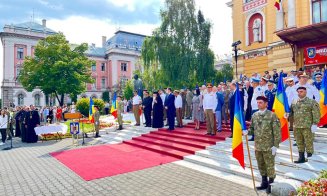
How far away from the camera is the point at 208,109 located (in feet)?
35.4

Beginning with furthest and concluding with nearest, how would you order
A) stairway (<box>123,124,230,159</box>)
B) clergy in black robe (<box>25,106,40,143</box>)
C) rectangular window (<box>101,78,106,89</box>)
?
rectangular window (<box>101,78,106,89</box>)
clergy in black robe (<box>25,106,40,143</box>)
stairway (<box>123,124,230,159</box>)

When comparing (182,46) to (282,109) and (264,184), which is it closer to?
(282,109)

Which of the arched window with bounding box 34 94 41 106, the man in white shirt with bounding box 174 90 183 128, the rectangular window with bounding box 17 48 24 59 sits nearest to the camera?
the man in white shirt with bounding box 174 90 183 128

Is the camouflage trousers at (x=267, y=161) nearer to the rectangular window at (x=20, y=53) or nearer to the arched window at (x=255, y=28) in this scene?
the arched window at (x=255, y=28)

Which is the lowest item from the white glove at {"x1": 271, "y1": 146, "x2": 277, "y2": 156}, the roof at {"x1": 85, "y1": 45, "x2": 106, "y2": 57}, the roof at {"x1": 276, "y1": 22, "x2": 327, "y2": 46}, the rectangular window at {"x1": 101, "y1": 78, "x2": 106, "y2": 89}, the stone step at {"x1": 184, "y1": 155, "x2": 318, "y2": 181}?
the stone step at {"x1": 184, "y1": 155, "x2": 318, "y2": 181}

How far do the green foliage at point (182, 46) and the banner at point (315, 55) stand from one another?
10127mm

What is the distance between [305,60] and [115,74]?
169ft

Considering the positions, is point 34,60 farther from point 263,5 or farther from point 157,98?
point 263,5

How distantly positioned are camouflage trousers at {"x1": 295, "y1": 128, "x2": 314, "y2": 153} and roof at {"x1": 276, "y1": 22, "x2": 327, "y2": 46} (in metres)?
9.15

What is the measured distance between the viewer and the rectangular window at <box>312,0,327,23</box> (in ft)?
53.0

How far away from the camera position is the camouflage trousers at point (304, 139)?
6629 millimetres

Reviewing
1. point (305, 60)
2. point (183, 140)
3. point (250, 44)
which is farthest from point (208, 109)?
point (250, 44)

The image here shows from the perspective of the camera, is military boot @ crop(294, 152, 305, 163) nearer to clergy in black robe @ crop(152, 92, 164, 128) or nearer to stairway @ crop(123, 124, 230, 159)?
stairway @ crop(123, 124, 230, 159)

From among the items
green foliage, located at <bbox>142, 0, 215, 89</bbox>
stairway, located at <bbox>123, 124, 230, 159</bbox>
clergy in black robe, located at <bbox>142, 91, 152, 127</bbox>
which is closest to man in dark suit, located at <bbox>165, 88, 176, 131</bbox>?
stairway, located at <bbox>123, 124, 230, 159</bbox>
